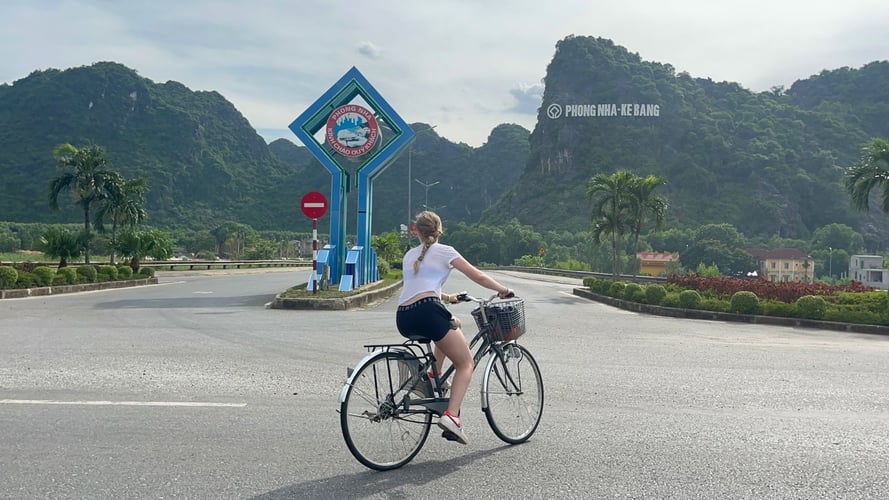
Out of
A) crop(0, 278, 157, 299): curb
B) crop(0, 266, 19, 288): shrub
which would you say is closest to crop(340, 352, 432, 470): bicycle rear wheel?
crop(0, 278, 157, 299): curb

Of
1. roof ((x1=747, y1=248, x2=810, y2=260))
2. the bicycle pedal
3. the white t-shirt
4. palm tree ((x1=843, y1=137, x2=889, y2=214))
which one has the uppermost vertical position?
palm tree ((x1=843, y1=137, x2=889, y2=214))

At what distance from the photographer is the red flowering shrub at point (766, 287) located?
722 inches

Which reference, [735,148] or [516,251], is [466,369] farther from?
[735,148]

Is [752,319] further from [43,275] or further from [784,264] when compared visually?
[784,264]

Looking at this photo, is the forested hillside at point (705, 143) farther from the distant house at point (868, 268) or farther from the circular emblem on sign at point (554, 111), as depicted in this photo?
the distant house at point (868, 268)

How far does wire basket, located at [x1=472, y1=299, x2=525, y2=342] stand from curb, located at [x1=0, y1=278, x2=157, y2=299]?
1821 centimetres

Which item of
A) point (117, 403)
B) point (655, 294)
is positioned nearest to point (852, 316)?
point (655, 294)

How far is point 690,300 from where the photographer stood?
18.8 m

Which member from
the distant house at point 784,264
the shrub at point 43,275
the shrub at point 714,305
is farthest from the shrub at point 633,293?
the distant house at point 784,264

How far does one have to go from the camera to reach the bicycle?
464cm

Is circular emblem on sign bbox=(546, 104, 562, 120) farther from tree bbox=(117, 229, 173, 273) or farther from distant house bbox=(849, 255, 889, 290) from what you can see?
tree bbox=(117, 229, 173, 273)

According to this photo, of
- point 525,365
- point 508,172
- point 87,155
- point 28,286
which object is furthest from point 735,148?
point 525,365

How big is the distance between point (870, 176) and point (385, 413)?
1993cm

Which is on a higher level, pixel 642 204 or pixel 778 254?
pixel 642 204
